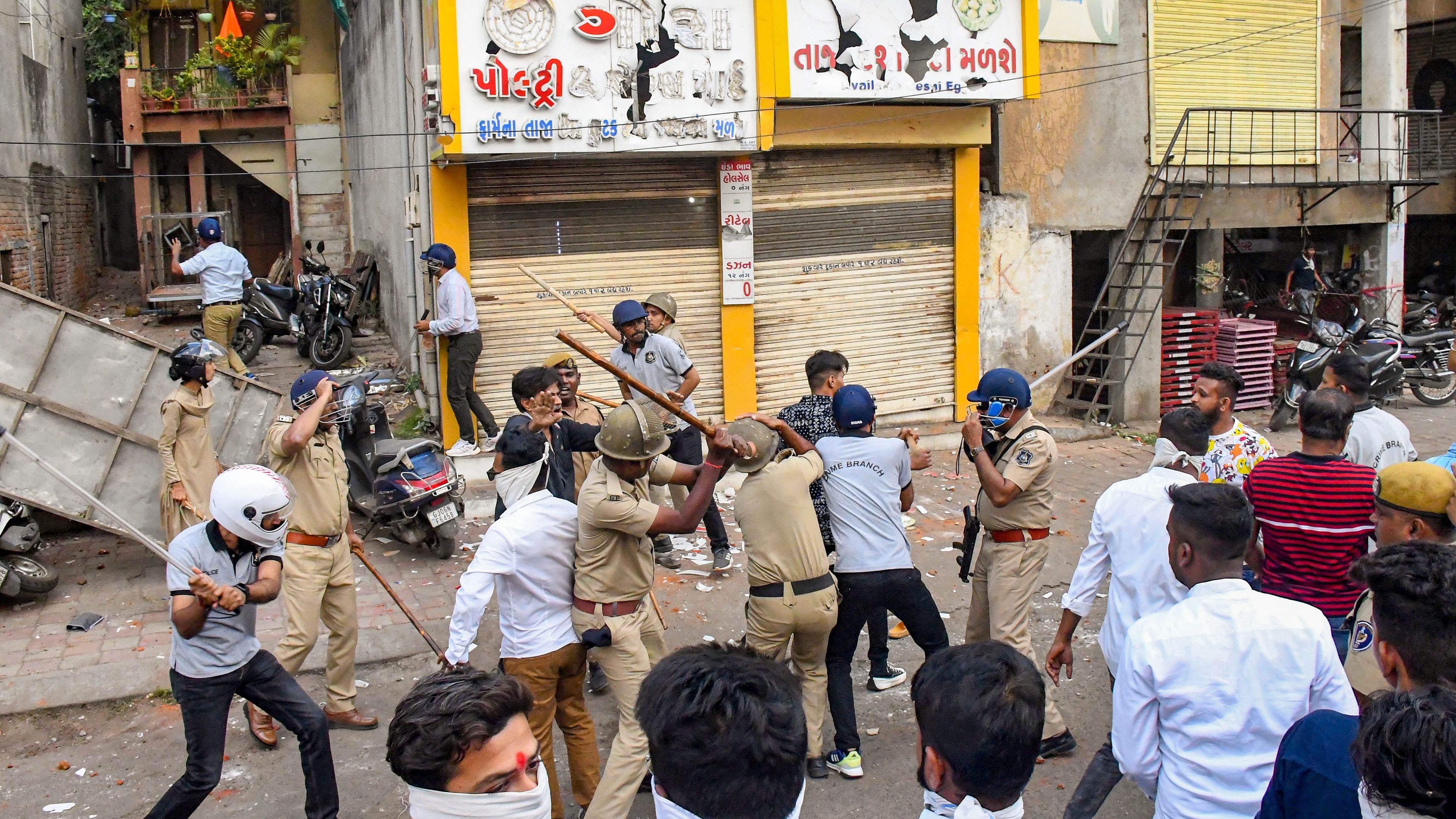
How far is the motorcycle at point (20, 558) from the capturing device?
676 cm

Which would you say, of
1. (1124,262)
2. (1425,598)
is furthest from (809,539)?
(1124,262)

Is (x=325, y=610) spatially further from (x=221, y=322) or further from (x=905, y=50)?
(x=905, y=50)

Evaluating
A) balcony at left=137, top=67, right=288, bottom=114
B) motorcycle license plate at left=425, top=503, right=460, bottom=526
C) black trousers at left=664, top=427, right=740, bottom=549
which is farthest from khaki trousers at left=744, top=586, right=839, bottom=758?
balcony at left=137, top=67, right=288, bottom=114

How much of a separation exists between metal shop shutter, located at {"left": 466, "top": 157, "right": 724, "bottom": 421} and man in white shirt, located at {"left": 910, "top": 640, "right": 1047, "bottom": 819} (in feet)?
25.5

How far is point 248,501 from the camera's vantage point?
13.3 ft

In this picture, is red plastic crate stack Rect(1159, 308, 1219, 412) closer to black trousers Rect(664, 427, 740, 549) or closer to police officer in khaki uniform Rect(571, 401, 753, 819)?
black trousers Rect(664, 427, 740, 549)

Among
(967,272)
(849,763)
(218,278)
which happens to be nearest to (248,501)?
(849,763)

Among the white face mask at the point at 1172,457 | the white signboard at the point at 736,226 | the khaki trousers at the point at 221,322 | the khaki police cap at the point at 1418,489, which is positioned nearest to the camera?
the khaki police cap at the point at 1418,489

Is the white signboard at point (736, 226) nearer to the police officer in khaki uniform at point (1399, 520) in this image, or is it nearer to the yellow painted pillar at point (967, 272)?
the yellow painted pillar at point (967, 272)

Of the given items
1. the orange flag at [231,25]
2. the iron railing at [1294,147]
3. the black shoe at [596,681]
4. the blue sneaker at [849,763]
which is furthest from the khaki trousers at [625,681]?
the orange flag at [231,25]

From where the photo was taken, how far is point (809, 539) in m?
4.65

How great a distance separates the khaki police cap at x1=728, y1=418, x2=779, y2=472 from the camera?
4477 mm

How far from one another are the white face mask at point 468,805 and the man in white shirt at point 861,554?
2.72 metres

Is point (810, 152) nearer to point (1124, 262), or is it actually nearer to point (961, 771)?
point (1124, 262)
